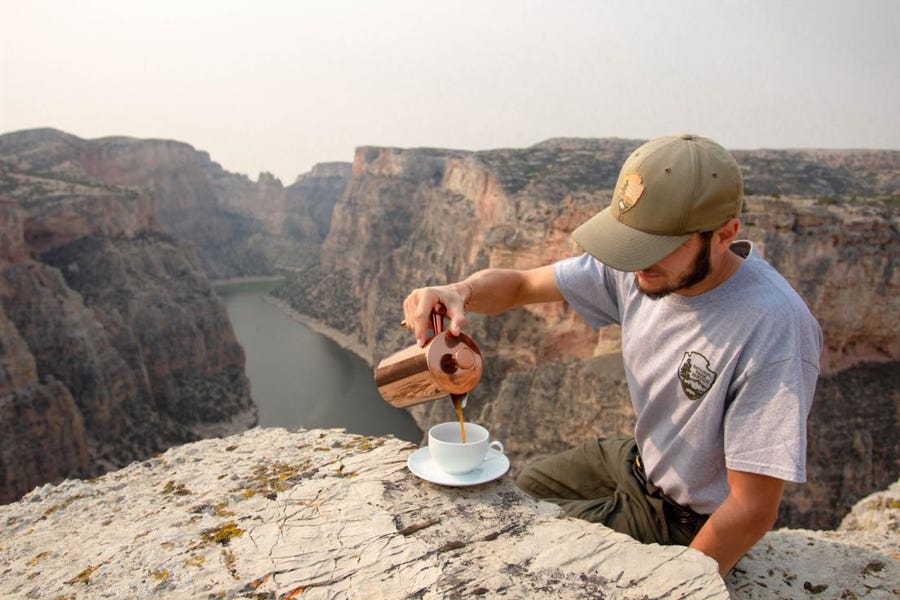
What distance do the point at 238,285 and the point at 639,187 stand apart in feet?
296

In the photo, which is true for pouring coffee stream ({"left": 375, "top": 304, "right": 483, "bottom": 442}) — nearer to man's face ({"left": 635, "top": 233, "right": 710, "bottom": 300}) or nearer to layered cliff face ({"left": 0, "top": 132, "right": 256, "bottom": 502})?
man's face ({"left": 635, "top": 233, "right": 710, "bottom": 300})

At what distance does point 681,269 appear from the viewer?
262cm

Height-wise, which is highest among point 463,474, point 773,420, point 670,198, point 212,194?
point 212,194

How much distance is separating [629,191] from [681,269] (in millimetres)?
402

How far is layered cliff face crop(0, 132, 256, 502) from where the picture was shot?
22.9m

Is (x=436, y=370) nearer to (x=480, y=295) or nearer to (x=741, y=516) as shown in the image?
(x=480, y=295)

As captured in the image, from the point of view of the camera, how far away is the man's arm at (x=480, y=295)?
2.94 m

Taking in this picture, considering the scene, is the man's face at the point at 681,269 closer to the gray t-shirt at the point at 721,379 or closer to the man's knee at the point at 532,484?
the gray t-shirt at the point at 721,379

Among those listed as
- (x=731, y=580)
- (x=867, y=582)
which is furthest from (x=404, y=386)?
(x=867, y=582)

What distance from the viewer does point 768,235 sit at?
15328mm

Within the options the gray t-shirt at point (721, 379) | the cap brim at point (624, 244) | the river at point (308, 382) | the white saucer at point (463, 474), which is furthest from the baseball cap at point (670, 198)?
the river at point (308, 382)

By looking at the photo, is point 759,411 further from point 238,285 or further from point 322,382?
point 238,285

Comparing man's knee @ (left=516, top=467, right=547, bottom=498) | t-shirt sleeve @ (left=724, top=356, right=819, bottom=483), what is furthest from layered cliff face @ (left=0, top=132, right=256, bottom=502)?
t-shirt sleeve @ (left=724, top=356, right=819, bottom=483)

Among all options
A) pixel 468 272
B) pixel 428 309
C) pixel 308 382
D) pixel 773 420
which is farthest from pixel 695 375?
pixel 308 382
